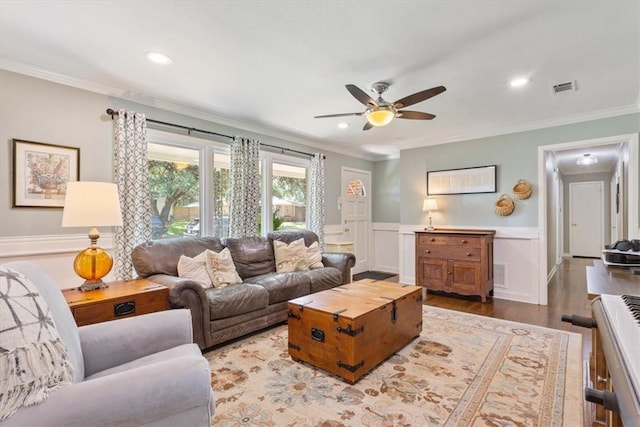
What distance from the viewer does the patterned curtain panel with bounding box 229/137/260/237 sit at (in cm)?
400

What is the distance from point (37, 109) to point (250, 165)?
2.11 metres

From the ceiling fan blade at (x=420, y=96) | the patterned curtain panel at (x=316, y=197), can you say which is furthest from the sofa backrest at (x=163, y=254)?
the ceiling fan blade at (x=420, y=96)

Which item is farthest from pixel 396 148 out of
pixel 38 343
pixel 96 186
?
pixel 38 343

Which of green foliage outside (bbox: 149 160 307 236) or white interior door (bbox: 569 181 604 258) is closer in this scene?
green foliage outside (bbox: 149 160 307 236)

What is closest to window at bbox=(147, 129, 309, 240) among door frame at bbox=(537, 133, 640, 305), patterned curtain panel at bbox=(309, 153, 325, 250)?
patterned curtain panel at bbox=(309, 153, 325, 250)

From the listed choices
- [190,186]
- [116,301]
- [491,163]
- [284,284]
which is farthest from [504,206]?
[116,301]

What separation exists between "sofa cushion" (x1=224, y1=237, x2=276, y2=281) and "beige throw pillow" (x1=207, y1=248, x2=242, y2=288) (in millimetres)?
260

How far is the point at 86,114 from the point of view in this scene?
2953mm

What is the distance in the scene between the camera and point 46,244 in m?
2.74

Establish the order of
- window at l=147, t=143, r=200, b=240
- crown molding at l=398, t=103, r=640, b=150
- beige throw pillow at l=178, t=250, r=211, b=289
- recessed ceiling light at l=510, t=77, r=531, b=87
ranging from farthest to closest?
1. crown molding at l=398, t=103, r=640, b=150
2. window at l=147, t=143, r=200, b=240
3. beige throw pillow at l=178, t=250, r=211, b=289
4. recessed ceiling light at l=510, t=77, r=531, b=87

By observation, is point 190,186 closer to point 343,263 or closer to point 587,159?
point 343,263

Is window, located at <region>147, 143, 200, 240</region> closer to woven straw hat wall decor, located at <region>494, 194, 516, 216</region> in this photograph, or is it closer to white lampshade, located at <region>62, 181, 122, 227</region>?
white lampshade, located at <region>62, 181, 122, 227</region>

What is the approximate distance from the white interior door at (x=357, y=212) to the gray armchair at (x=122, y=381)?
14.8 ft

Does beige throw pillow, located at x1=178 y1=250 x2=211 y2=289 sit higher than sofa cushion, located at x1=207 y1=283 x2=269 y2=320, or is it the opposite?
beige throw pillow, located at x1=178 y1=250 x2=211 y2=289
